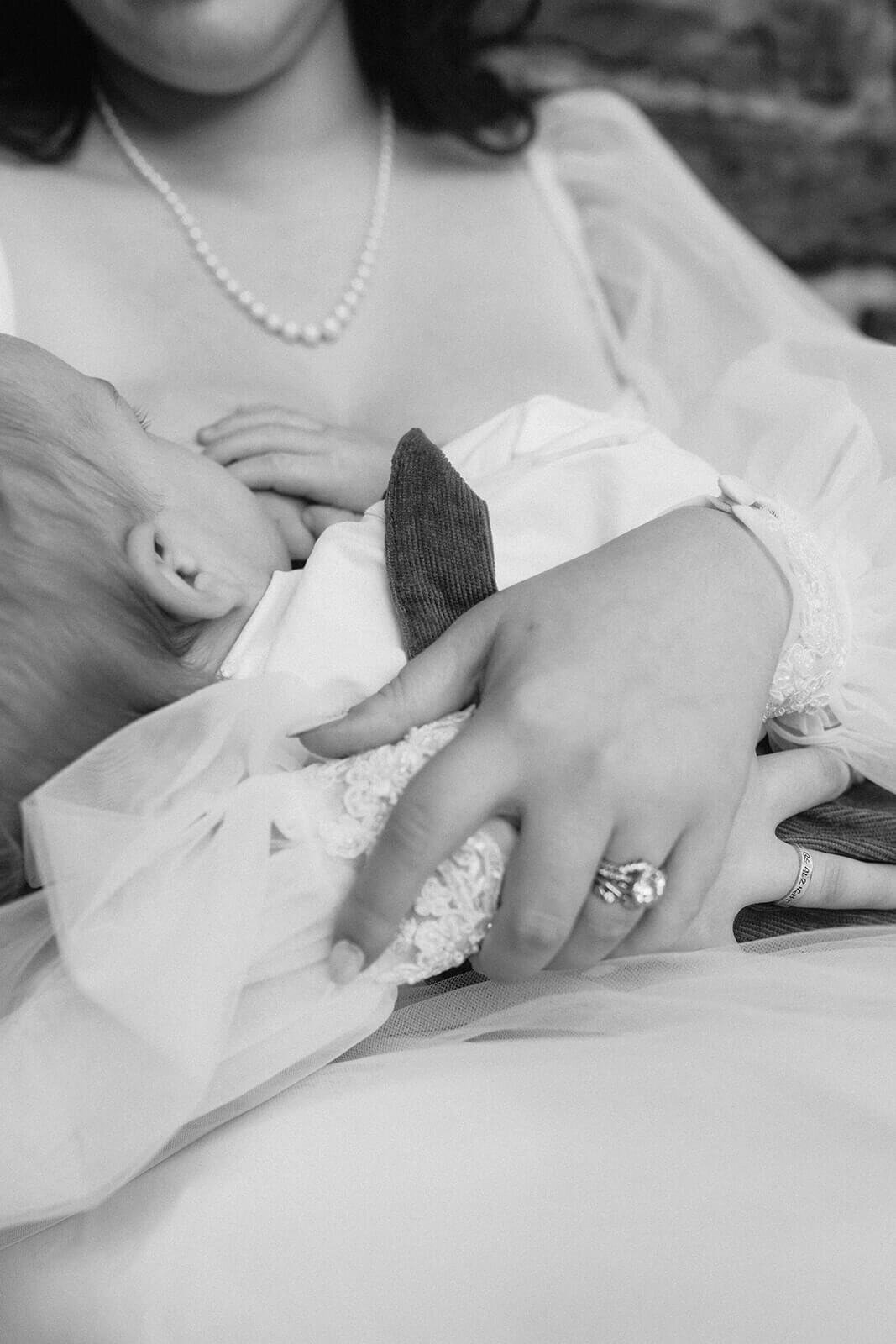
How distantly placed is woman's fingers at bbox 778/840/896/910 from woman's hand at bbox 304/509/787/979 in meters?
0.12

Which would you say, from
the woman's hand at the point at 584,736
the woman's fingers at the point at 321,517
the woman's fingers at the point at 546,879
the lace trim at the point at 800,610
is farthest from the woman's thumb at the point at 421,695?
the woman's fingers at the point at 321,517

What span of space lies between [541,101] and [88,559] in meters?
1.29

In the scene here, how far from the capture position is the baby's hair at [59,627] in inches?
30.0

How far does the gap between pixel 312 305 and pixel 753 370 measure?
550 mm

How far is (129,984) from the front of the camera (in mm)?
704

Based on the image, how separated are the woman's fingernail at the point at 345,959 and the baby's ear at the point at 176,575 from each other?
0.87ft

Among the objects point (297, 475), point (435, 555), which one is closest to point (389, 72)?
point (297, 475)

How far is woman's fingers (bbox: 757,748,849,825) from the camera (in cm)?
93

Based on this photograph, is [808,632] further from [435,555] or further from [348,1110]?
[348,1110]

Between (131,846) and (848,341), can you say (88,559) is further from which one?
(848,341)

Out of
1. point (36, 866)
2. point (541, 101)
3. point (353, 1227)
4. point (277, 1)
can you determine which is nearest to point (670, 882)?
point (353, 1227)

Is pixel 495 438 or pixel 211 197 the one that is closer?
pixel 495 438

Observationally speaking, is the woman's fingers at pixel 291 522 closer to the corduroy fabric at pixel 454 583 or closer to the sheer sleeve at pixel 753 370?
the corduroy fabric at pixel 454 583

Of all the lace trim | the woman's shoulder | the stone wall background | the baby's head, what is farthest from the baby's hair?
the stone wall background
